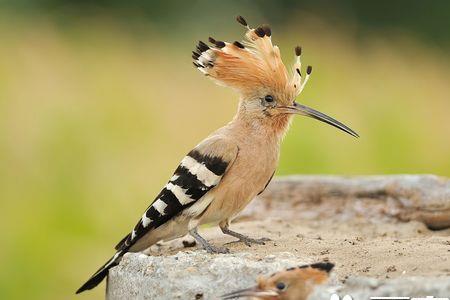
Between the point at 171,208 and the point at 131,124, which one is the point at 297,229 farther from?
the point at 131,124

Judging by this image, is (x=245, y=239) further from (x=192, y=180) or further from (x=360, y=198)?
(x=360, y=198)

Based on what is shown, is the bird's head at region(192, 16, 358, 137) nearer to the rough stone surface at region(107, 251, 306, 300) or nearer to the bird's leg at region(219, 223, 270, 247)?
the bird's leg at region(219, 223, 270, 247)

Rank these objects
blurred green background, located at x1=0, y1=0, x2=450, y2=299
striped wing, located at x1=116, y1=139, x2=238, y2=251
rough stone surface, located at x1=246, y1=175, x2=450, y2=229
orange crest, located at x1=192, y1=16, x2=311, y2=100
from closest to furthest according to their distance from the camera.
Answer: striped wing, located at x1=116, y1=139, x2=238, y2=251, orange crest, located at x1=192, y1=16, x2=311, y2=100, rough stone surface, located at x1=246, y1=175, x2=450, y2=229, blurred green background, located at x1=0, y1=0, x2=450, y2=299

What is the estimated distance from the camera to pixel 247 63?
363 cm

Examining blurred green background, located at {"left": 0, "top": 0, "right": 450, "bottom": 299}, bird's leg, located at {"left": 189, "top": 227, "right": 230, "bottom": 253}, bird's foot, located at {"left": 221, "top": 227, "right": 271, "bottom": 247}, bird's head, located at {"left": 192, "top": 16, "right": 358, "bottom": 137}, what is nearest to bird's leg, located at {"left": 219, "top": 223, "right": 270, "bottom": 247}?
bird's foot, located at {"left": 221, "top": 227, "right": 271, "bottom": 247}

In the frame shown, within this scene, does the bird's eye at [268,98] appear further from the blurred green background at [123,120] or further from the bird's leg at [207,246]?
the blurred green background at [123,120]

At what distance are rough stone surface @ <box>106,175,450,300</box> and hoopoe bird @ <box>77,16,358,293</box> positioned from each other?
12 cm

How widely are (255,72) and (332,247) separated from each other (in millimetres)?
705

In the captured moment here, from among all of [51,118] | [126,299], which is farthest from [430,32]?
[126,299]

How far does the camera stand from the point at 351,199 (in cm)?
454

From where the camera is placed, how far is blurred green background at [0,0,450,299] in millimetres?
5664

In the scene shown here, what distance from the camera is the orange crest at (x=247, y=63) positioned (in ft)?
11.9


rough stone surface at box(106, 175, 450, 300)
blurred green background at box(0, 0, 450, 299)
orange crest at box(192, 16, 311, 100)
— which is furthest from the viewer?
blurred green background at box(0, 0, 450, 299)

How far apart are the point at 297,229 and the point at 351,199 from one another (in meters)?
0.49
